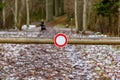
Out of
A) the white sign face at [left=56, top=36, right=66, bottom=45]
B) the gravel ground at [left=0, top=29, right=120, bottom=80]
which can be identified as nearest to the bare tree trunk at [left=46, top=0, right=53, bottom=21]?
the gravel ground at [left=0, top=29, right=120, bottom=80]

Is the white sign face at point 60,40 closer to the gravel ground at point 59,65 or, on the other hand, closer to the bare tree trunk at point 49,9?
the gravel ground at point 59,65

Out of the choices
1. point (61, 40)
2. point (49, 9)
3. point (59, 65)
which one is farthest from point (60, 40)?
point (49, 9)

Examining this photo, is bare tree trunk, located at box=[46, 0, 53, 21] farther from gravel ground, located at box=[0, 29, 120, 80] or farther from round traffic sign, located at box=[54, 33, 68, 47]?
round traffic sign, located at box=[54, 33, 68, 47]

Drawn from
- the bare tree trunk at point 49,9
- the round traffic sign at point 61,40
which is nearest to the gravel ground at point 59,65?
the round traffic sign at point 61,40

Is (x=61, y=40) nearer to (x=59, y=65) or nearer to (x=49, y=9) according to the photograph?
(x=59, y=65)

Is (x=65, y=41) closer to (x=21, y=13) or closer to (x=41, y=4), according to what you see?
(x=21, y=13)

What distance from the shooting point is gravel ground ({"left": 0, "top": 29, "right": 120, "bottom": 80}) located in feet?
29.0

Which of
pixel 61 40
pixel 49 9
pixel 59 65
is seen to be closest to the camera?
pixel 61 40

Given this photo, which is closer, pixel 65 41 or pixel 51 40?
pixel 65 41

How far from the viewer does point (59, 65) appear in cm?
1046

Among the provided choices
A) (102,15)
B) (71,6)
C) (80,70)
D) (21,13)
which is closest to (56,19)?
(71,6)

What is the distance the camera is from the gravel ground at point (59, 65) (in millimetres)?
8844

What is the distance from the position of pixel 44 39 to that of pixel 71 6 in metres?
35.5

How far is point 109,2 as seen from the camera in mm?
24516
